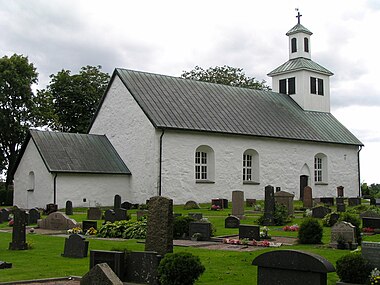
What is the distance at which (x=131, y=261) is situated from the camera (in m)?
9.04

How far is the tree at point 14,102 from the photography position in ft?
131

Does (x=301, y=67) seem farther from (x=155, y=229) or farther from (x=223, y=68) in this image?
(x=155, y=229)

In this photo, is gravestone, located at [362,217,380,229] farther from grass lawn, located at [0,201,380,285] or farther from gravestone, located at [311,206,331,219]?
gravestone, located at [311,206,331,219]

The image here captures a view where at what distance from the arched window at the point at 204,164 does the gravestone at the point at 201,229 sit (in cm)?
1500

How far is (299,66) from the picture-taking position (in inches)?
1515

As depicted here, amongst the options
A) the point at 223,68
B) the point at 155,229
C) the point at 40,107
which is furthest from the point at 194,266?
the point at 223,68

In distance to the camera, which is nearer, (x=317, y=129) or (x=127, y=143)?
(x=127, y=143)

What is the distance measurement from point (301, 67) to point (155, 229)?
101ft

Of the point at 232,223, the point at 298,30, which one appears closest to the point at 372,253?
the point at 232,223

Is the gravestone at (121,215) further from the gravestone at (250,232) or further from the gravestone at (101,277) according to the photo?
the gravestone at (101,277)

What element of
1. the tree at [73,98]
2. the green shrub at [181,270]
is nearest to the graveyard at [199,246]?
the green shrub at [181,270]

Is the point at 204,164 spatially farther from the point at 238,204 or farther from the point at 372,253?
the point at 372,253

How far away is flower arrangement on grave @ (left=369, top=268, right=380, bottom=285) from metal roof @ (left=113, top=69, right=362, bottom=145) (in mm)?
20026

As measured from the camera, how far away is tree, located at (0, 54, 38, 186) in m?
39.8
